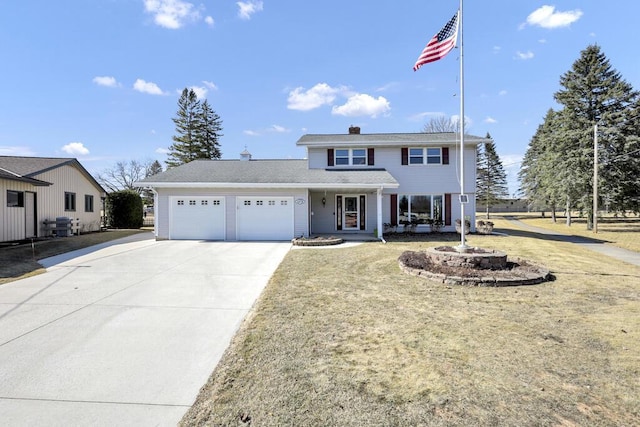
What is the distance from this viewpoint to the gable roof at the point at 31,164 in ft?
53.8

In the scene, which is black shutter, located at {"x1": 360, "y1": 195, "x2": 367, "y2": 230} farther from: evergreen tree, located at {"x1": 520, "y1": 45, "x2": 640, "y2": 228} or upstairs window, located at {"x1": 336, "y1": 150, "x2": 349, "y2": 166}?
evergreen tree, located at {"x1": 520, "y1": 45, "x2": 640, "y2": 228}

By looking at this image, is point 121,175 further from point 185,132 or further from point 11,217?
point 11,217

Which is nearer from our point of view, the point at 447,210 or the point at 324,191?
the point at 324,191

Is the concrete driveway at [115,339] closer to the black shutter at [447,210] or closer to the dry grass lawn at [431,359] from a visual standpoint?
the dry grass lawn at [431,359]

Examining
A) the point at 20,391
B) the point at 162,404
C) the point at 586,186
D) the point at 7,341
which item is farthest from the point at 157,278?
the point at 586,186

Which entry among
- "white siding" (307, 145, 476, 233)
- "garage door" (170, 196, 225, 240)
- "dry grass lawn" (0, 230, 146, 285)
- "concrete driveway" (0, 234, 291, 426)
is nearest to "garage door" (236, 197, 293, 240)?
"garage door" (170, 196, 225, 240)

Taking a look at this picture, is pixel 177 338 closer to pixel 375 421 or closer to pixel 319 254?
pixel 375 421

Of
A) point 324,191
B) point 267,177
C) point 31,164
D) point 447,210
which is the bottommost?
point 447,210

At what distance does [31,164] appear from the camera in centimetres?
1803

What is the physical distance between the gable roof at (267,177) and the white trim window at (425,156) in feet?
6.32

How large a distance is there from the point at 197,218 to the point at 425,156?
12381 millimetres

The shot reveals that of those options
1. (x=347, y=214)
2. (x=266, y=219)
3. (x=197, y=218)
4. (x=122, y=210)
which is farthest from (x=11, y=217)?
(x=347, y=214)

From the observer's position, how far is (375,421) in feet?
8.62

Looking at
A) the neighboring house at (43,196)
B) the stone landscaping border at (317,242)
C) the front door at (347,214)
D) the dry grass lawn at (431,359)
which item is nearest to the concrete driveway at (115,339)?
the dry grass lawn at (431,359)
